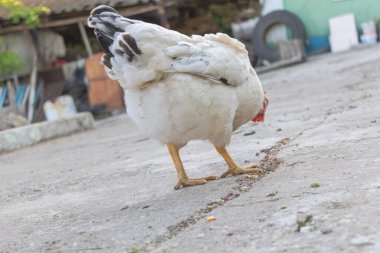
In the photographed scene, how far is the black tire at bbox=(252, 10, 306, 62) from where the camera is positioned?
1906cm

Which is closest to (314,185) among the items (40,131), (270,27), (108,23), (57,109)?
(108,23)

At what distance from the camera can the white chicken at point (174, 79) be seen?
3490mm

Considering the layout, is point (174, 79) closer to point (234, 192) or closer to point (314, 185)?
point (234, 192)

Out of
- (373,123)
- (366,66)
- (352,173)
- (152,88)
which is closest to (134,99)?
(152,88)

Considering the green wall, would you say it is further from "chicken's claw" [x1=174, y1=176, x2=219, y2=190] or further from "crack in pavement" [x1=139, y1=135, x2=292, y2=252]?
"chicken's claw" [x1=174, y1=176, x2=219, y2=190]

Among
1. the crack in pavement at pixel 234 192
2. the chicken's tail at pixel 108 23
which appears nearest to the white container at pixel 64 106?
the crack in pavement at pixel 234 192

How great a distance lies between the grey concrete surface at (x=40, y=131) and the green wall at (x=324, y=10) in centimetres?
1028

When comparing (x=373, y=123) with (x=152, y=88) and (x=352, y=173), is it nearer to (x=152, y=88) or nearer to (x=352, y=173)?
(x=352, y=173)

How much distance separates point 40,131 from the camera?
11086mm

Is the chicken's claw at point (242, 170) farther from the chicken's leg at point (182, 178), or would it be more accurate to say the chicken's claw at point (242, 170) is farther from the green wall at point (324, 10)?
the green wall at point (324, 10)

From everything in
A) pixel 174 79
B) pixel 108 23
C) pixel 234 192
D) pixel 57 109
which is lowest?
pixel 234 192

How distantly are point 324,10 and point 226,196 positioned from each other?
17393 mm

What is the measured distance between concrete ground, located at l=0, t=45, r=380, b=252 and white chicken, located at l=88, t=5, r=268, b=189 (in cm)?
42

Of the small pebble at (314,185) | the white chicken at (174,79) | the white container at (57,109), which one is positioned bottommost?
the small pebble at (314,185)
